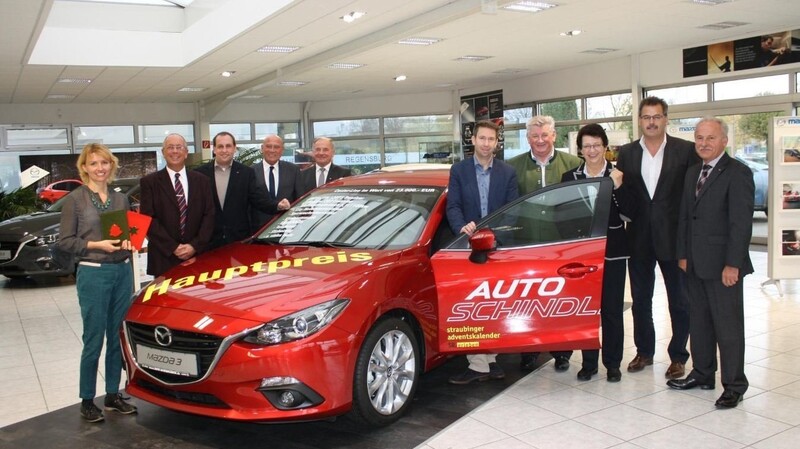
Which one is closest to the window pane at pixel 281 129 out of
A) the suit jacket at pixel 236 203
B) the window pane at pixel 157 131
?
the window pane at pixel 157 131

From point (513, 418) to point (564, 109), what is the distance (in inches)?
486

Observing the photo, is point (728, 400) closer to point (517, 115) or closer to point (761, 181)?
point (761, 181)

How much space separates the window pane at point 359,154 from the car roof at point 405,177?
49.7 ft

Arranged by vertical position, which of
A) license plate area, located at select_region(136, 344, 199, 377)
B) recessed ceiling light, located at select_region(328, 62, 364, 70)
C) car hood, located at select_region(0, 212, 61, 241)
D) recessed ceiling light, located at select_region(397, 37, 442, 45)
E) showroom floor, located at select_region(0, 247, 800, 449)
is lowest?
showroom floor, located at select_region(0, 247, 800, 449)

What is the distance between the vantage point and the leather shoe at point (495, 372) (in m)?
4.30

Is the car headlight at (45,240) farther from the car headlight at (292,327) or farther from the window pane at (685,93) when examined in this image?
the window pane at (685,93)

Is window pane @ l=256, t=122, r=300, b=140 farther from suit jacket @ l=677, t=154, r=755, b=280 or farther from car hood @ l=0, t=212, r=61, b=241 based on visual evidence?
suit jacket @ l=677, t=154, r=755, b=280

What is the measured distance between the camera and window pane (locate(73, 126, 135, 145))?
17969 millimetres

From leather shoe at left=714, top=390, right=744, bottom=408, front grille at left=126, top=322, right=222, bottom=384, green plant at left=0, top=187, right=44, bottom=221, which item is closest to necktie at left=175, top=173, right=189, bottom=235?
front grille at left=126, top=322, right=222, bottom=384

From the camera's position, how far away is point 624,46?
12.0 meters

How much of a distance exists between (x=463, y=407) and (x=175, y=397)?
151 centimetres

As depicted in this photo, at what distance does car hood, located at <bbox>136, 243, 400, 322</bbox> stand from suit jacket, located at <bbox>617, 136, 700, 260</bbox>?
1479mm

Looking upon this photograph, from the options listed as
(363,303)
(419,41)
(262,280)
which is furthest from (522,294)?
(419,41)

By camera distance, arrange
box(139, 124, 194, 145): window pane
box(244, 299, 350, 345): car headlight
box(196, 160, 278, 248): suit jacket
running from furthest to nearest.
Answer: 1. box(139, 124, 194, 145): window pane
2. box(196, 160, 278, 248): suit jacket
3. box(244, 299, 350, 345): car headlight
